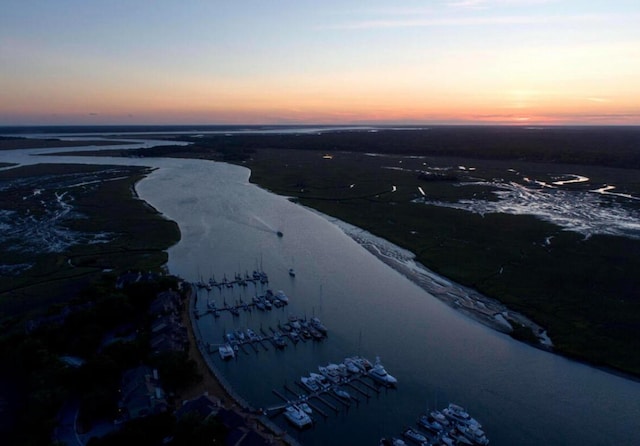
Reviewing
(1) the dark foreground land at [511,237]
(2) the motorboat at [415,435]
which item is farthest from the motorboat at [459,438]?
(1) the dark foreground land at [511,237]

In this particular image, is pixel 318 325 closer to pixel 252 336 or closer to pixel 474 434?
pixel 252 336

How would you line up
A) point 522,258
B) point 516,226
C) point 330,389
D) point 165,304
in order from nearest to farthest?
point 330,389 < point 165,304 < point 522,258 < point 516,226

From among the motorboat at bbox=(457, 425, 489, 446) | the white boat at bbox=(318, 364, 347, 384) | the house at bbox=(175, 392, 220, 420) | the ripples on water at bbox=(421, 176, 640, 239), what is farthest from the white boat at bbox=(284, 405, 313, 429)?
the ripples on water at bbox=(421, 176, 640, 239)

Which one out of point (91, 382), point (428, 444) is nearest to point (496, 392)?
point (428, 444)

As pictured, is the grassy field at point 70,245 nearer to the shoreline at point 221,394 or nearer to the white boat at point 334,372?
the shoreline at point 221,394

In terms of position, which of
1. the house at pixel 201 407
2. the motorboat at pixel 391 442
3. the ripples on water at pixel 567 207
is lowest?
the motorboat at pixel 391 442

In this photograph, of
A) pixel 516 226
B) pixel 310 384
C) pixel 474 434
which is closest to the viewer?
pixel 474 434

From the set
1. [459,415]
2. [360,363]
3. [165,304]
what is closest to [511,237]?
[360,363]
